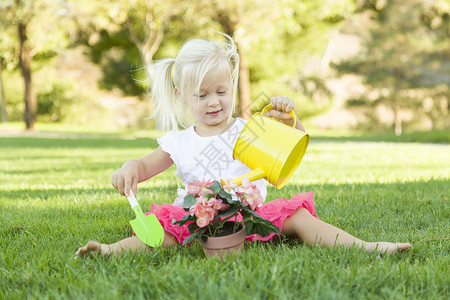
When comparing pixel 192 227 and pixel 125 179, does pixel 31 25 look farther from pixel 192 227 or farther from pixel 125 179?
pixel 192 227

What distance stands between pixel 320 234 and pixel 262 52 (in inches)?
683

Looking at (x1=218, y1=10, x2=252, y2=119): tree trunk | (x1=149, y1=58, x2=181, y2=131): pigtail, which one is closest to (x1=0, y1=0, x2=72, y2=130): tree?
(x1=218, y1=10, x2=252, y2=119): tree trunk

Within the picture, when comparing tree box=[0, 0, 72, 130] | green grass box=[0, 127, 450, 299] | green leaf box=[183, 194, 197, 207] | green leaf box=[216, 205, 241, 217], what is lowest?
green grass box=[0, 127, 450, 299]

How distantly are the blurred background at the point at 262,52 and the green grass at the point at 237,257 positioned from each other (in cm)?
869

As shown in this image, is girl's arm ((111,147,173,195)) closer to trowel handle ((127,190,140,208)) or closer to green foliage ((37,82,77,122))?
trowel handle ((127,190,140,208))

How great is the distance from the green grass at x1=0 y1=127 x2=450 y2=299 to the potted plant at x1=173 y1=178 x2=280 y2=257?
74 mm

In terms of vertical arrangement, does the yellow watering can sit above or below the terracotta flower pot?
above

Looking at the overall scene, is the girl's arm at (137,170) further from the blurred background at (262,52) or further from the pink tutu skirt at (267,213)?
the blurred background at (262,52)

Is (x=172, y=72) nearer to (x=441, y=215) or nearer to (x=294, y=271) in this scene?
(x=294, y=271)

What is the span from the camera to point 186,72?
2.22 m

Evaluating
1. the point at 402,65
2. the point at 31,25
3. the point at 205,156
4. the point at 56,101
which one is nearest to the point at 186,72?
the point at 205,156

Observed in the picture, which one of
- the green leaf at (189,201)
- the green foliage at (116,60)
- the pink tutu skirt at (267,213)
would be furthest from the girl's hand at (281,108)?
the green foliage at (116,60)

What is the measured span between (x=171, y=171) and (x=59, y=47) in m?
13.9

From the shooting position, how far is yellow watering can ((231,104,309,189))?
72.4 inches
